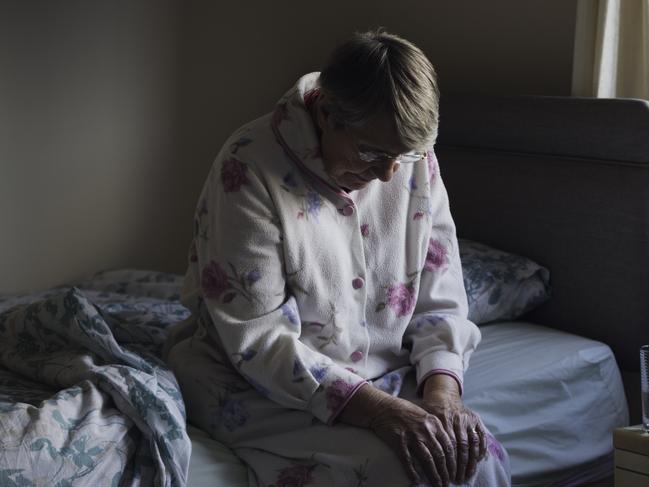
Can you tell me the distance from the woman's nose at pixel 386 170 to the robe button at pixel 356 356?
30cm

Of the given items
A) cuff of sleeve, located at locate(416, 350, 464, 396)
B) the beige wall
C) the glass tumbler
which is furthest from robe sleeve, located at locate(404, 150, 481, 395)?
the beige wall

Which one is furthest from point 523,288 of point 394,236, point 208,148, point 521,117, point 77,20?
point 77,20

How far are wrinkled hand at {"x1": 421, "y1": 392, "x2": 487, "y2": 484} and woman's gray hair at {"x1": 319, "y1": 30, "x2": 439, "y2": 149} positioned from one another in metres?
0.42

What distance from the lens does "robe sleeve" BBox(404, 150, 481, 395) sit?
1671 millimetres

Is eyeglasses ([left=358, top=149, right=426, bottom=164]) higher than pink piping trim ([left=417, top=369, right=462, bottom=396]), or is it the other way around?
eyeglasses ([left=358, top=149, right=426, bottom=164])

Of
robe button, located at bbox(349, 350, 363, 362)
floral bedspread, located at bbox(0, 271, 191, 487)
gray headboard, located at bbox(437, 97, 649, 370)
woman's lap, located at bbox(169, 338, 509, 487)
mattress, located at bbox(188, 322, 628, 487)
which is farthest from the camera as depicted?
gray headboard, located at bbox(437, 97, 649, 370)

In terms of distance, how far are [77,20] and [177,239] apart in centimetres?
76

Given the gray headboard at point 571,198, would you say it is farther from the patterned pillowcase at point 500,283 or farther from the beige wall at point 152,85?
the beige wall at point 152,85

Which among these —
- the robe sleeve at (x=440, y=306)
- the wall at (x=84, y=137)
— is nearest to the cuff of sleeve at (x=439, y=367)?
the robe sleeve at (x=440, y=306)

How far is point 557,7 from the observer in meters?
→ 2.41

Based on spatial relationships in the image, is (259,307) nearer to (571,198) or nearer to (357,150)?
(357,150)

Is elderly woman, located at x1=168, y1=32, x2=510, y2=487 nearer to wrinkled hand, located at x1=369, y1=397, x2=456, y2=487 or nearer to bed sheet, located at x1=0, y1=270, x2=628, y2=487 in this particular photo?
wrinkled hand, located at x1=369, y1=397, x2=456, y2=487

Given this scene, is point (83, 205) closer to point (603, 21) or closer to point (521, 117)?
point (521, 117)

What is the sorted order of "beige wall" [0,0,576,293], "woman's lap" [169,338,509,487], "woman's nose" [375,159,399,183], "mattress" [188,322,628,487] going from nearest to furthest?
1. "woman's lap" [169,338,509,487]
2. "woman's nose" [375,159,399,183]
3. "mattress" [188,322,628,487]
4. "beige wall" [0,0,576,293]
